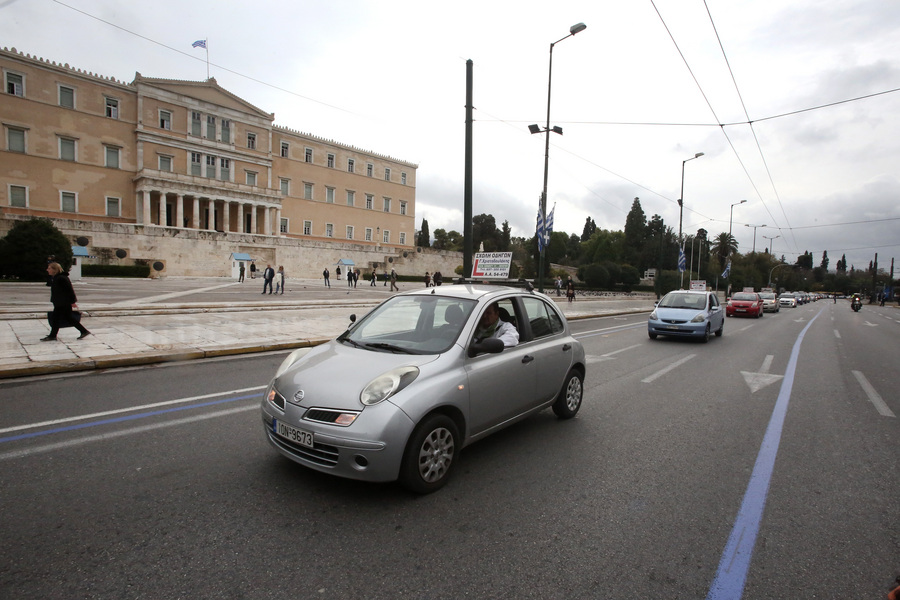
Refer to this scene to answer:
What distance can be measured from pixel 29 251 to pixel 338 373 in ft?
109

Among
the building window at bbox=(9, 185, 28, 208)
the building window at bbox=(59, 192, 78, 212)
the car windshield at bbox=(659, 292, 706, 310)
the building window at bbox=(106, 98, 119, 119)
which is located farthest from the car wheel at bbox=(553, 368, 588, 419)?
the building window at bbox=(106, 98, 119, 119)

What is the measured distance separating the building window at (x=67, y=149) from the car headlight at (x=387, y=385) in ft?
206

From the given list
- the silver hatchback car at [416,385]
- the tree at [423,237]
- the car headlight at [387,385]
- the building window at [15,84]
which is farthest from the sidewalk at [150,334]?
the tree at [423,237]

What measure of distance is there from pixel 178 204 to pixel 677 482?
60.7 m

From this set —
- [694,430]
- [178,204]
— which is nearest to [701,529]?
[694,430]

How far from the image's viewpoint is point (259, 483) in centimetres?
354

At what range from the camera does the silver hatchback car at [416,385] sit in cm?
322

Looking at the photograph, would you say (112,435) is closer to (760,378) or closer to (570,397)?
(570,397)

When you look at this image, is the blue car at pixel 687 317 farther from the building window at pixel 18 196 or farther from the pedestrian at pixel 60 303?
the building window at pixel 18 196

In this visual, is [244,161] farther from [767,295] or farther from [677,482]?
[677,482]

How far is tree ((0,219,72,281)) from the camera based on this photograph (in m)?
26.8

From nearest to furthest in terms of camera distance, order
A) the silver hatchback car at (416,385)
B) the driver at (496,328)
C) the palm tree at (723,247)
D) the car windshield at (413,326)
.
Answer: the silver hatchback car at (416,385) < the car windshield at (413,326) < the driver at (496,328) < the palm tree at (723,247)

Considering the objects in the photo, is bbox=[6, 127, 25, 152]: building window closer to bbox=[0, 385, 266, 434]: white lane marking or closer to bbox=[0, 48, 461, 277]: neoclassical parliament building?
bbox=[0, 48, 461, 277]: neoclassical parliament building

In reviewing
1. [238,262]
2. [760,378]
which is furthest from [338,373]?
[238,262]
